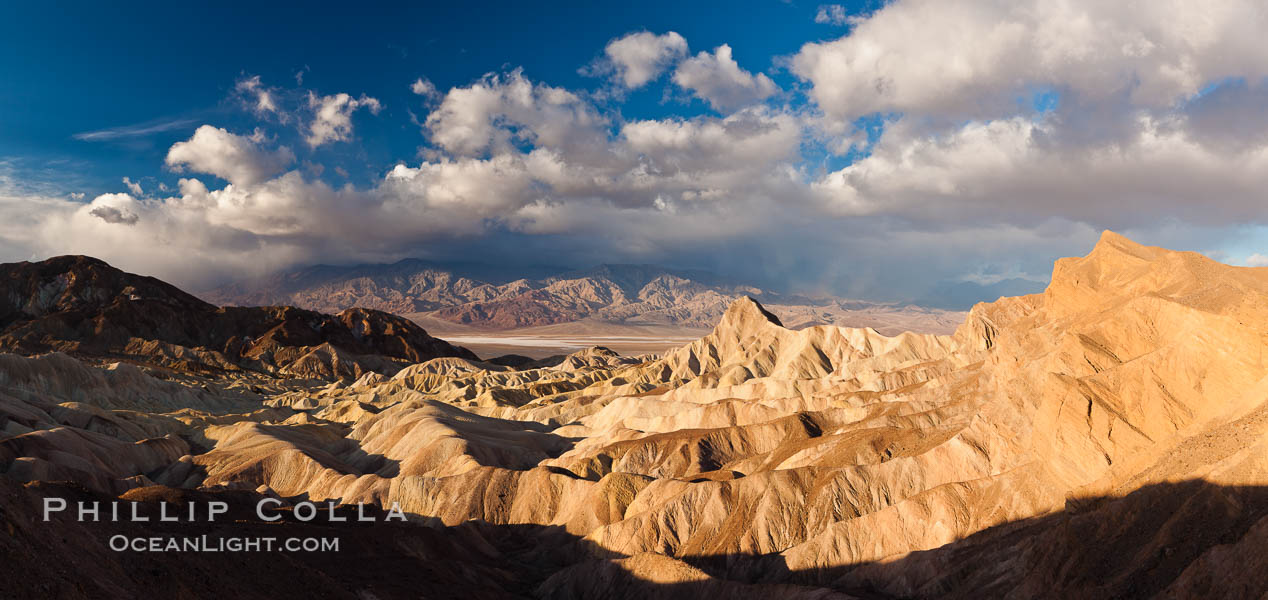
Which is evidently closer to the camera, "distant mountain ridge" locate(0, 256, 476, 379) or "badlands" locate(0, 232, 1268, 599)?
"badlands" locate(0, 232, 1268, 599)

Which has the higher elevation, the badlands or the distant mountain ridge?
the distant mountain ridge

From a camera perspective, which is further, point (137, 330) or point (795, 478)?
point (137, 330)

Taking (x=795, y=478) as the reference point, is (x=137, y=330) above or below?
above

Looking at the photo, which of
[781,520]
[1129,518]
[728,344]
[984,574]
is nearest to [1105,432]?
[1129,518]

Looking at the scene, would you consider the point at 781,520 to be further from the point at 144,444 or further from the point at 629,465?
the point at 144,444

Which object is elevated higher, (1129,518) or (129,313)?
(129,313)

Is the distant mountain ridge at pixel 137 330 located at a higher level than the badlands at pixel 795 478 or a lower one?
higher

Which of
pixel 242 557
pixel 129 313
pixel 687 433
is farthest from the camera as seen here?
pixel 129 313

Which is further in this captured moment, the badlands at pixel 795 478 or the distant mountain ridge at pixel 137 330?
the distant mountain ridge at pixel 137 330
